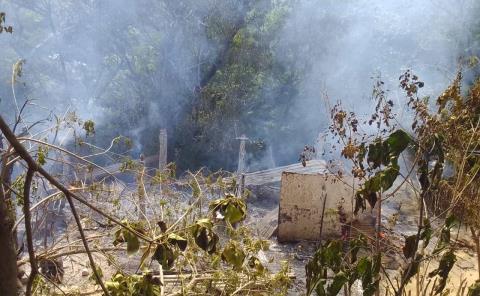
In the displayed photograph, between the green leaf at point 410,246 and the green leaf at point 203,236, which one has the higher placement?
the green leaf at point 203,236

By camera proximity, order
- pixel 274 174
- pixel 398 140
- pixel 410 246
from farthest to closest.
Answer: pixel 274 174
pixel 410 246
pixel 398 140

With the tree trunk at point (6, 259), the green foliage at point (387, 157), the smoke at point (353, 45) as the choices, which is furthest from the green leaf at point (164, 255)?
the smoke at point (353, 45)

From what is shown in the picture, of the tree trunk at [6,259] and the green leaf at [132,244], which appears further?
the green leaf at [132,244]

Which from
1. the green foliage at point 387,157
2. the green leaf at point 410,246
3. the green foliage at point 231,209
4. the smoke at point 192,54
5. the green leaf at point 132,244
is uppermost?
the smoke at point 192,54

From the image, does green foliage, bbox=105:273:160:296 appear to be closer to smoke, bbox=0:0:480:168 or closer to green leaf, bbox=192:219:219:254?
green leaf, bbox=192:219:219:254

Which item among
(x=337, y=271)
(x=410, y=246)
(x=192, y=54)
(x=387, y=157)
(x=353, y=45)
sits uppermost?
(x=353, y=45)

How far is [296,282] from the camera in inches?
200

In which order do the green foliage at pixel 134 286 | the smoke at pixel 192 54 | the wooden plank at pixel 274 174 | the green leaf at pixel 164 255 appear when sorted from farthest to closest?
1. the smoke at pixel 192 54
2. the wooden plank at pixel 274 174
3. the green foliage at pixel 134 286
4. the green leaf at pixel 164 255

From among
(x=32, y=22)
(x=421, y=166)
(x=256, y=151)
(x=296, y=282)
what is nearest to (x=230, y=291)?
(x=421, y=166)

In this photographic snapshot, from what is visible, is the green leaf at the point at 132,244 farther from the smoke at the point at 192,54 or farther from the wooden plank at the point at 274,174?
the smoke at the point at 192,54

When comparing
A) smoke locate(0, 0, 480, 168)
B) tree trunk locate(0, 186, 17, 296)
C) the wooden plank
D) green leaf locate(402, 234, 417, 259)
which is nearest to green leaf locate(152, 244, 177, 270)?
tree trunk locate(0, 186, 17, 296)

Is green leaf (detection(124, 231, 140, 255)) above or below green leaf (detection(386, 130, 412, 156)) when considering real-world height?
below

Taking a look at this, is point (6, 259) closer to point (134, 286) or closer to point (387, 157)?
point (134, 286)

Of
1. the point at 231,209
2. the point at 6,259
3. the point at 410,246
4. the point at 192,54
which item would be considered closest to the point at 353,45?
the point at 192,54
